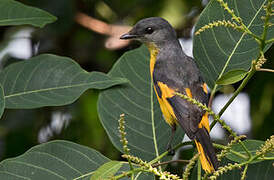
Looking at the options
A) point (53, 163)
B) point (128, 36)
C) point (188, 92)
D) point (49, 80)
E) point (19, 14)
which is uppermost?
point (19, 14)

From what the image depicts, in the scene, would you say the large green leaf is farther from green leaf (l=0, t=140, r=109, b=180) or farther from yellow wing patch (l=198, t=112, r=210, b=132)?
green leaf (l=0, t=140, r=109, b=180)

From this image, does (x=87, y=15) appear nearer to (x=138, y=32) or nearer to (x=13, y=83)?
(x=138, y=32)

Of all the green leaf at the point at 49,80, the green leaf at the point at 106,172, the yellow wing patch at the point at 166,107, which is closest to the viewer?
the green leaf at the point at 106,172

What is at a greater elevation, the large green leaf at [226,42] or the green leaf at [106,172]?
the large green leaf at [226,42]

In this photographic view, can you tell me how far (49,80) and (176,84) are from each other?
959 millimetres

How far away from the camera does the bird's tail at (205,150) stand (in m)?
2.53

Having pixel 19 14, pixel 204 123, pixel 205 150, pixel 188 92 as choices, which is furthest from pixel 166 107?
pixel 19 14

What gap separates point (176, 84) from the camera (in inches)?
133

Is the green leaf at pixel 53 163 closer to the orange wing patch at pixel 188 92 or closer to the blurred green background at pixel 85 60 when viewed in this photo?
the orange wing patch at pixel 188 92

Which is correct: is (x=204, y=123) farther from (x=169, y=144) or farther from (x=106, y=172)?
(x=106, y=172)

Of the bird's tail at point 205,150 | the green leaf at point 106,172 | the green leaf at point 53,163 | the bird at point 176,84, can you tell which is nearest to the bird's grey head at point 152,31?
the bird at point 176,84

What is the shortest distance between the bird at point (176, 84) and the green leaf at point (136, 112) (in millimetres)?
61

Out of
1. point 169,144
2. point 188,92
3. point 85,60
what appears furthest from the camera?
point 85,60

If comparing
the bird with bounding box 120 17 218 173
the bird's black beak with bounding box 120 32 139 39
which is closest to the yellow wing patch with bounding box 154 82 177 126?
the bird with bounding box 120 17 218 173
